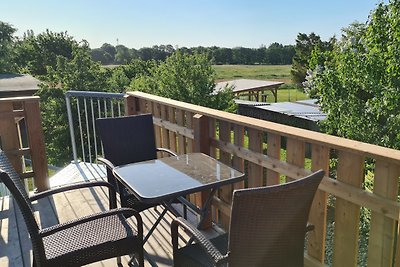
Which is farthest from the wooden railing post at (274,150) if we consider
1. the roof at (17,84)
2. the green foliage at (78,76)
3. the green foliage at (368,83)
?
the roof at (17,84)

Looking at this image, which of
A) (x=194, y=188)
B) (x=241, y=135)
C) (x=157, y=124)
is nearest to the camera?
(x=194, y=188)

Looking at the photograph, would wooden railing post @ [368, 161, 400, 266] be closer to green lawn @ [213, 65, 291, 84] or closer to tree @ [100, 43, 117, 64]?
green lawn @ [213, 65, 291, 84]

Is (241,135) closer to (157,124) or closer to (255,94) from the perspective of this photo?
(157,124)

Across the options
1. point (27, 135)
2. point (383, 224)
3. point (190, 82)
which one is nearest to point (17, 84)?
point (190, 82)

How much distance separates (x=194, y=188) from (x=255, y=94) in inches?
1266

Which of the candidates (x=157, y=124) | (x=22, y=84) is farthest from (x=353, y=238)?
(x=22, y=84)

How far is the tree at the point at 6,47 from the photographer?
28.4 metres

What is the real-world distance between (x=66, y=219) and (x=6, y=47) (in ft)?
106

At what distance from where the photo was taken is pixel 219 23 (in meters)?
29.9

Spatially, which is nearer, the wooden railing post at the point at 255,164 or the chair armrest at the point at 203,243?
the chair armrest at the point at 203,243

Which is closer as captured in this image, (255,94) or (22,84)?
(22,84)

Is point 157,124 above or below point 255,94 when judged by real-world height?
above

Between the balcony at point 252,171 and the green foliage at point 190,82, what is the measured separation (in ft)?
27.2

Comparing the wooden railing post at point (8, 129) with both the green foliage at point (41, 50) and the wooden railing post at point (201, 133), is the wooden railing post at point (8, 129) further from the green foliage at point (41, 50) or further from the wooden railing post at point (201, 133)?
the green foliage at point (41, 50)
